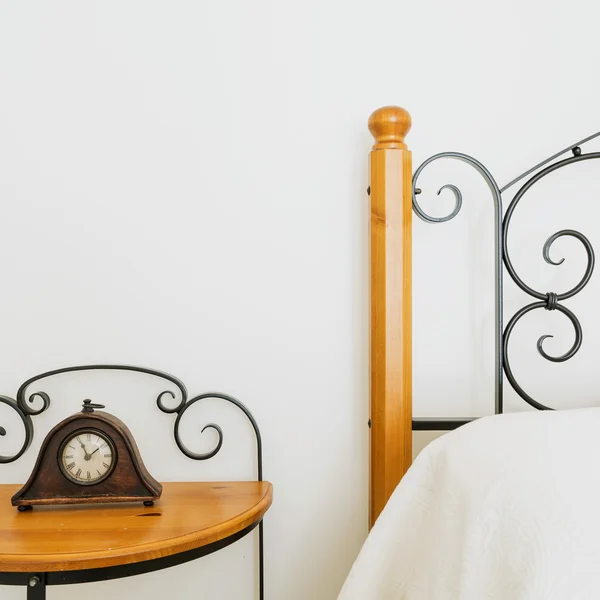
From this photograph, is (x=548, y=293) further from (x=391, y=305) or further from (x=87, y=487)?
(x=87, y=487)

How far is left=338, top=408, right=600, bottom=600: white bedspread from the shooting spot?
614 millimetres

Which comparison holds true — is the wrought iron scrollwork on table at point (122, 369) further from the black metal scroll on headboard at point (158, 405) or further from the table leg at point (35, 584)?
the table leg at point (35, 584)

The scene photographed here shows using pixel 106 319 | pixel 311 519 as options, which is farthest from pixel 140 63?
pixel 311 519

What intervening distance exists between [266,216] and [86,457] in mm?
569

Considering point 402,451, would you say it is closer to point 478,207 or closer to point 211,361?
point 211,361

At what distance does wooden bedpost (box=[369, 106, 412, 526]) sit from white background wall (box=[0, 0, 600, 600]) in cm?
12

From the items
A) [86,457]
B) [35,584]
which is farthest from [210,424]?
[35,584]

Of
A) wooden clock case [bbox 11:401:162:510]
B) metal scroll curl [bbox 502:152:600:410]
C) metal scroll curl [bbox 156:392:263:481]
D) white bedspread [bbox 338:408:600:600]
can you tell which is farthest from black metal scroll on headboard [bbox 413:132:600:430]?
wooden clock case [bbox 11:401:162:510]

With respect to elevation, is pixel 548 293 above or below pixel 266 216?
below

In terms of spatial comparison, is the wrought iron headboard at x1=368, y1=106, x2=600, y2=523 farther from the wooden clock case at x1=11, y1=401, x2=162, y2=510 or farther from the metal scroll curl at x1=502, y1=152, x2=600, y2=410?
the wooden clock case at x1=11, y1=401, x2=162, y2=510

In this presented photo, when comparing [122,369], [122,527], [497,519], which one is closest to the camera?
[497,519]

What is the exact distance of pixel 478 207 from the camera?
3.78 ft

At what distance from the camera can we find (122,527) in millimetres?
875

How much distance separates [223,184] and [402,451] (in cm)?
63
